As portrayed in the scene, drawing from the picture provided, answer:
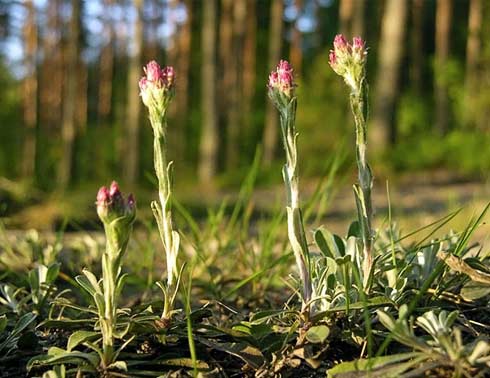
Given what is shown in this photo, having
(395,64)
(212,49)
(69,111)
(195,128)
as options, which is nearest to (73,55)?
(69,111)

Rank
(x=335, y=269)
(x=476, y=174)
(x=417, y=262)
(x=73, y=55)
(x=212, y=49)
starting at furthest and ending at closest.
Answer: (x=73, y=55), (x=212, y=49), (x=476, y=174), (x=417, y=262), (x=335, y=269)

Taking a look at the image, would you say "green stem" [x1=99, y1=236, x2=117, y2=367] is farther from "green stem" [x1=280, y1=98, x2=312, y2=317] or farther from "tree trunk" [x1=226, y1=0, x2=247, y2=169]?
"tree trunk" [x1=226, y1=0, x2=247, y2=169]

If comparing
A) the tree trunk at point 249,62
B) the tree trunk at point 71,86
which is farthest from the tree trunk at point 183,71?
the tree trunk at point 71,86

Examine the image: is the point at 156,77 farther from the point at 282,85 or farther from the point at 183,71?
the point at 183,71

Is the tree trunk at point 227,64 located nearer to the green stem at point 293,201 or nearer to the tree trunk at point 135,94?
the tree trunk at point 135,94

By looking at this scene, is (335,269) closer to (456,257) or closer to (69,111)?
(456,257)

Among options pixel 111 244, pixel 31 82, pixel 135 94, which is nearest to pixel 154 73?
pixel 111 244
